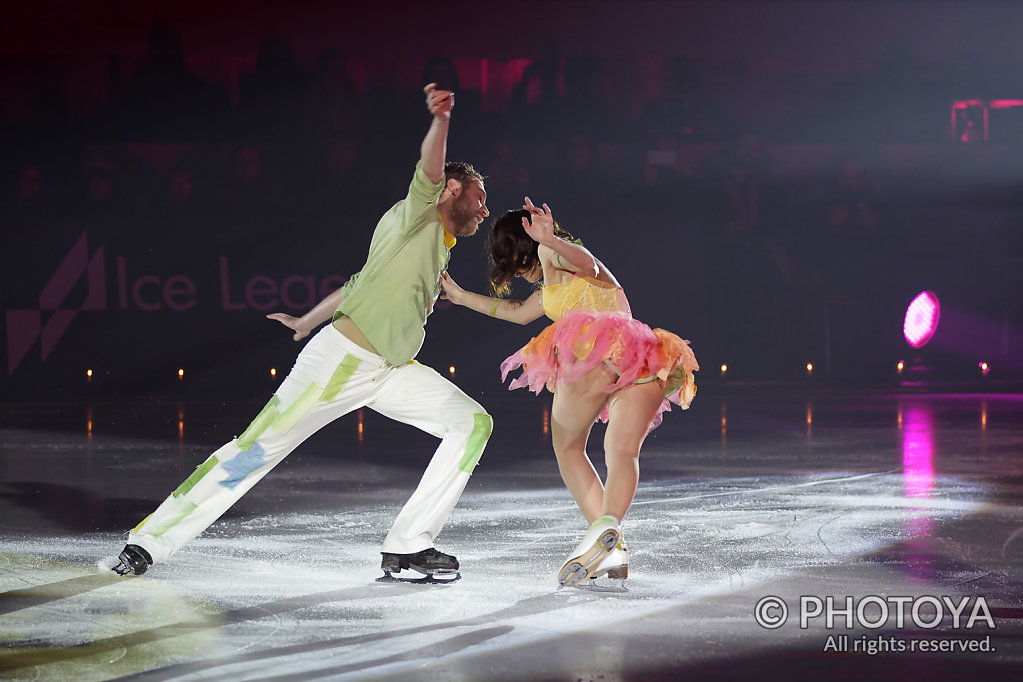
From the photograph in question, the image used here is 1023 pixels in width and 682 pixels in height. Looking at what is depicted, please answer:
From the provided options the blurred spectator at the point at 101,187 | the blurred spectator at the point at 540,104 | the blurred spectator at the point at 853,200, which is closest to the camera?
the blurred spectator at the point at 101,187

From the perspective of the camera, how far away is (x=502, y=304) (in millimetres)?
4223

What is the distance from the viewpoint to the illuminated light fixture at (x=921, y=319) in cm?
1145

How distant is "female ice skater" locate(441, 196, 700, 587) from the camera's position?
374cm

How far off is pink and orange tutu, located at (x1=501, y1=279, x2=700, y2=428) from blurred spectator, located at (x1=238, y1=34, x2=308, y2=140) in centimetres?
855

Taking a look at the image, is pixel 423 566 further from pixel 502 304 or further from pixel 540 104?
pixel 540 104

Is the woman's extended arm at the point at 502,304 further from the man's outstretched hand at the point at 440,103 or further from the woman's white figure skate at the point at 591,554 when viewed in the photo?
the woman's white figure skate at the point at 591,554

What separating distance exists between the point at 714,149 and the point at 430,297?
28.5 ft

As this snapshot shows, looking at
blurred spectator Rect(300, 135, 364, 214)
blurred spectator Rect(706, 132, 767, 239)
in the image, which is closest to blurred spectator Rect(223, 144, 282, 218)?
blurred spectator Rect(300, 135, 364, 214)

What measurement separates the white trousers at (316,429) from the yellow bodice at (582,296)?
0.44m

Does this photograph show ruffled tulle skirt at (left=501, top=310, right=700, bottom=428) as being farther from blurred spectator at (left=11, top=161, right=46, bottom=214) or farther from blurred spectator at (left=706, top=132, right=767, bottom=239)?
blurred spectator at (left=11, top=161, right=46, bottom=214)

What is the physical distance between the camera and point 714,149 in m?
12.1

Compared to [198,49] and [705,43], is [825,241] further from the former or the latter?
[198,49]

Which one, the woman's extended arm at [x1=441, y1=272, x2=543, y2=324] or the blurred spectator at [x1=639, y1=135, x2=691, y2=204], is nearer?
the woman's extended arm at [x1=441, y1=272, x2=543, y2=324]

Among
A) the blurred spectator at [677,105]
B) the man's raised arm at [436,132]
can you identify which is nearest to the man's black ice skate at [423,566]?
the man's raised arm at [436,132]
